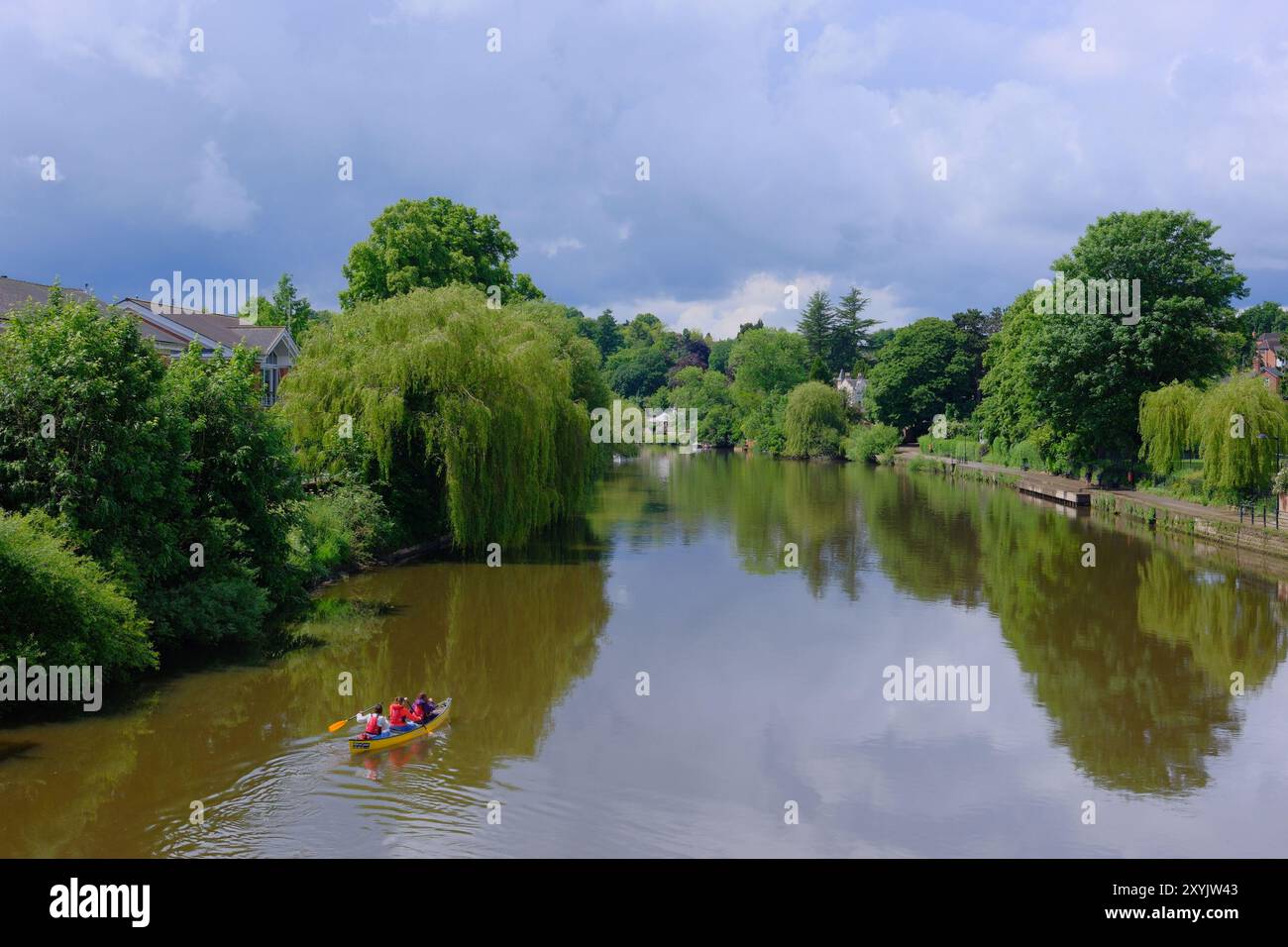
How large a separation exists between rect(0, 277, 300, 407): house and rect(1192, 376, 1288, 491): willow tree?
33.3 metres

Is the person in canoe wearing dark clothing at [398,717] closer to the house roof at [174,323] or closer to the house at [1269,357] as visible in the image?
the house roof at [174,323]

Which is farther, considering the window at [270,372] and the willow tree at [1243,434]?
the window at [270,372]

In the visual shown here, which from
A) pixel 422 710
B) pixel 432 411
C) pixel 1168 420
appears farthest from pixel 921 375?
pixel 422 710

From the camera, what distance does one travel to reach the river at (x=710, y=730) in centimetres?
1186

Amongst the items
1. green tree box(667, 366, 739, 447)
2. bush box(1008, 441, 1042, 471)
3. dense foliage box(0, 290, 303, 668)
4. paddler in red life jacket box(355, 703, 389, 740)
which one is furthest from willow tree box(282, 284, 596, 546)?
green tree box(667, 366, 739, 447)

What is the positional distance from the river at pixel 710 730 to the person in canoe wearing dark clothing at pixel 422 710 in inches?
18.9

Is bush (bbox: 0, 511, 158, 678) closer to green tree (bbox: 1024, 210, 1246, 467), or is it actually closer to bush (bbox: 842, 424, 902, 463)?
green tree (bbox: 1024, 210, 1246, 467)

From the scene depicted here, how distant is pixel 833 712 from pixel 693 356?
131 meters

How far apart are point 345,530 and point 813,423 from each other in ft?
199

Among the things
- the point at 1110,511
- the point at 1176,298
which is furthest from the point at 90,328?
the point at 1176,298

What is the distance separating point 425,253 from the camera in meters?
42.6

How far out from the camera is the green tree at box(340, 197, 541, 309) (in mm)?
42250

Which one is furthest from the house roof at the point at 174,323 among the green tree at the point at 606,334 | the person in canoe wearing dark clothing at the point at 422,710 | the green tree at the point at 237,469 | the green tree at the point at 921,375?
the green tree at the point at 606,334

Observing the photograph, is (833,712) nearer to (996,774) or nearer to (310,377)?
(996,774)
